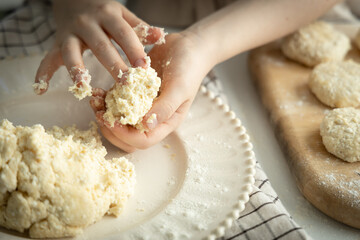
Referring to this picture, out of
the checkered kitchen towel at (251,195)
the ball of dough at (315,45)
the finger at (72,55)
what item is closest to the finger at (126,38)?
the finger at (72,55)

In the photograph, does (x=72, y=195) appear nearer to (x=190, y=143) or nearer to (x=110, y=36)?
(x=190, y=143)

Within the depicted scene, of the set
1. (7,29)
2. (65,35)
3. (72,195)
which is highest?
(65,35)

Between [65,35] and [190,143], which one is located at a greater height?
[65,35]

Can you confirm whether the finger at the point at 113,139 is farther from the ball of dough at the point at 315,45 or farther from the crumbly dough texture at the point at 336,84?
the ball of dough at the point at 315,45

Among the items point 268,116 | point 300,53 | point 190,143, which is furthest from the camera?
point 300,53

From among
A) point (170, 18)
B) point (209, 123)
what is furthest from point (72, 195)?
point (170, 18)

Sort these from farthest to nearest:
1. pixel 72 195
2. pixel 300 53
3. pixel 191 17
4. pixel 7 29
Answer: pixel 191 17, pixel 7 29, pixel 300 53, pixel 72 195

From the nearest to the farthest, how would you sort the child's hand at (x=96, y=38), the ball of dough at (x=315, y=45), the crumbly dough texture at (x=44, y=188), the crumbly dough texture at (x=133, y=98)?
the crumbly dough texture at (x=44, y=188) → the crumbly dough texture at (x=133, y=98) → the child's hand at (x=96, y=38) → the ball of dough at (x=315, y=45)
